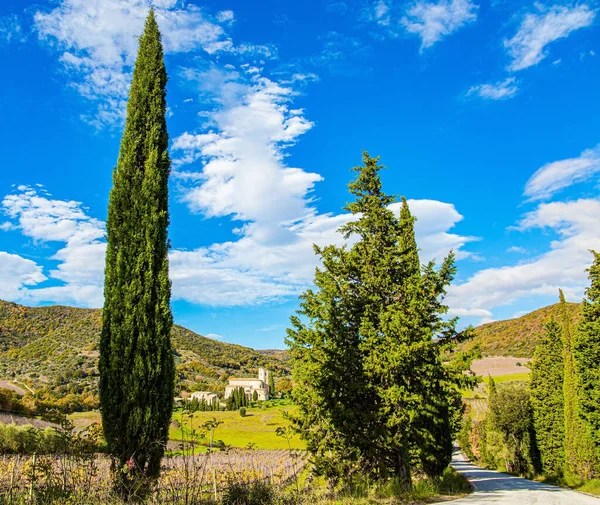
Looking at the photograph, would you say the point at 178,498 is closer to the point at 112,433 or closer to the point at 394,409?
the point at 112,433

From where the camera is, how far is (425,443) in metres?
12.7

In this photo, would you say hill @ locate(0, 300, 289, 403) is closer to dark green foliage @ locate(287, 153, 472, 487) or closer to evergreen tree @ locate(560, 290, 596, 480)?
evergreen tree @ locate(560, 290, 596, 480)

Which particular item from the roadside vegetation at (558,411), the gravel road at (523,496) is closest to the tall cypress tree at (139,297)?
the gravel road at (523,496)

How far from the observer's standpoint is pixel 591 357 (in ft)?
66.6

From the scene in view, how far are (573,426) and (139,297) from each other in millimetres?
24011

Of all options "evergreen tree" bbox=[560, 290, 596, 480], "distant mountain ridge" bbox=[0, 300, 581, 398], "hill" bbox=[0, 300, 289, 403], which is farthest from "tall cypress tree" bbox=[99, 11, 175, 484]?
"hill" bbox=[0, 300, 289, 403]

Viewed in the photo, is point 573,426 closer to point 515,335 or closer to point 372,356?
point 372,356

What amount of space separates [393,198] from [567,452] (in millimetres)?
19292

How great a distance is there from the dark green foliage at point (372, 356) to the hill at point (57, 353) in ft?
99.1

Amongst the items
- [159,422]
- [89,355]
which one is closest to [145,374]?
[159,422]

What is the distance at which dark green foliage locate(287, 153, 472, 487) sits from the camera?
37.9ft

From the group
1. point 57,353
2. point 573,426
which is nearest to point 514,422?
point 573,426

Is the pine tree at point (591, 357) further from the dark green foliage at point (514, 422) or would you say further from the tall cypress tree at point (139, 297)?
the tall cypress tree at point (139, 297)

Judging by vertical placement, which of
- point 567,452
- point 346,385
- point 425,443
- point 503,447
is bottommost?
point 503,447
